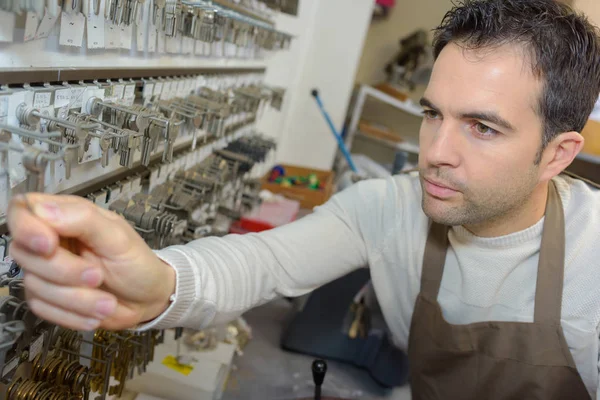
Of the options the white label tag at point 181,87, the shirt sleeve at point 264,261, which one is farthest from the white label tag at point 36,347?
the white label tag at point 181,87

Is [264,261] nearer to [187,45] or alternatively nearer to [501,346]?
[501,346]

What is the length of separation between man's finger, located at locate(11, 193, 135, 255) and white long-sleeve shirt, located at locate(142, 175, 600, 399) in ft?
1.05

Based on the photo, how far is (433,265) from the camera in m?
1.26

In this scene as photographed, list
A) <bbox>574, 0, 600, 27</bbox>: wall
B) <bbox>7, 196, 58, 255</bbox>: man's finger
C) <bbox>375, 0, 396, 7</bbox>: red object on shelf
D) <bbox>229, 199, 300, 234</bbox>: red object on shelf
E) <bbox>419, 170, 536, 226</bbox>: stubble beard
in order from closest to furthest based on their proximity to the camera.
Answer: <bbox>7, 196, 58, 255</bbox>: man's finger
<bbox>419, 170, 536, 226</bbox>: stubble beard
<bbox>574, 0, 600, 27</bbox>: wall
<bbox>229, 199, 300, 234</bbox>: red object on shelf
<bbox>375, 0, 396, 7</bbox>: red object on shelf

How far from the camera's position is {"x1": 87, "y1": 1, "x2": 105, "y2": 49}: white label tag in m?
0.92

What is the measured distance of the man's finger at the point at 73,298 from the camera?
0.58 meters

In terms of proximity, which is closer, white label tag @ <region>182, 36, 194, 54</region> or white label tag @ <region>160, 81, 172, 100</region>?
white label tag @ <region>160, 81, 172, 100</region>

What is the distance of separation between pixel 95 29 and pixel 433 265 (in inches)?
33.8

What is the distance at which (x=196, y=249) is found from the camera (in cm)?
93

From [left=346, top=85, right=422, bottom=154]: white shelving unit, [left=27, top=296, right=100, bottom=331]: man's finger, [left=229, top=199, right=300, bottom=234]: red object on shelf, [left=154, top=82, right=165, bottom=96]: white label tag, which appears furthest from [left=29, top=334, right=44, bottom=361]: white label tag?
[left=346, top=85, right=422, bottom=154]: white shelving unit

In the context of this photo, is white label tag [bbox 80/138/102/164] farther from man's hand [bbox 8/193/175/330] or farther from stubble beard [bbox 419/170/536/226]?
stubble beard [bbox 419/170/536/226]

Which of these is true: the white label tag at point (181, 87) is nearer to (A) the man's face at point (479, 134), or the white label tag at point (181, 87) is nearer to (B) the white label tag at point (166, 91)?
(B) the white label tag at point (166, 91)

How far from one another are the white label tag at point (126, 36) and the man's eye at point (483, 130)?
692 mm

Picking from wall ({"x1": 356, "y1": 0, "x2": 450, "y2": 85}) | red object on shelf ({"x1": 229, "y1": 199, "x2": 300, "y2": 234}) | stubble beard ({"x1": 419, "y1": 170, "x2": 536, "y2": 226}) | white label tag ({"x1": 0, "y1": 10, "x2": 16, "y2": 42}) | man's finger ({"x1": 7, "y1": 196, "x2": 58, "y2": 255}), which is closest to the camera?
man's finger ({"x1": 7, "y1": 196, "x2": 58, "y2": 255})
